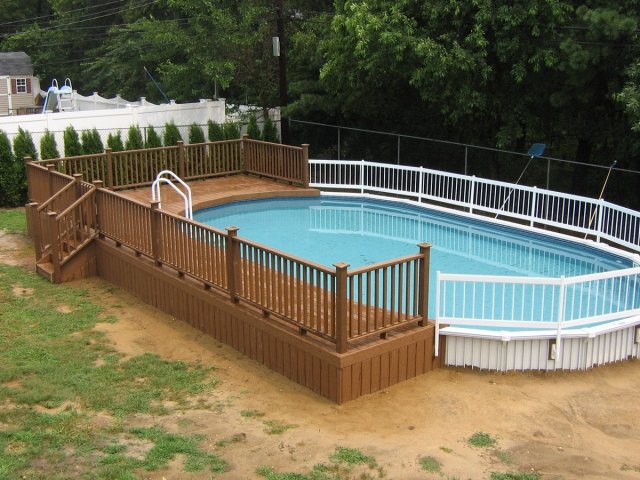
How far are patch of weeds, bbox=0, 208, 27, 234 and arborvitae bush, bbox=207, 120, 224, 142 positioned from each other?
17.6 feet

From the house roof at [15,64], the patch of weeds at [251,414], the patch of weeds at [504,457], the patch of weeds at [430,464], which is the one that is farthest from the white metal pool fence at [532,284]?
the house roof at [15,64]

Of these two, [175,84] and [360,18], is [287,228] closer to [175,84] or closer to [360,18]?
[360,18]

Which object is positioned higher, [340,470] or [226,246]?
[226,246]

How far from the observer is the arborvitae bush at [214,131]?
68.1ft

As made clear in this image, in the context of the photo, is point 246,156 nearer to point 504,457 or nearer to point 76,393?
point 76,393

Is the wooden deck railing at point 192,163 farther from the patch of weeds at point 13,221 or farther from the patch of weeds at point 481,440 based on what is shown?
the patch of weeds at point 481,440

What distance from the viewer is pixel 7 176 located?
58.7ft

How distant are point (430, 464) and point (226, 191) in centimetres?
1137

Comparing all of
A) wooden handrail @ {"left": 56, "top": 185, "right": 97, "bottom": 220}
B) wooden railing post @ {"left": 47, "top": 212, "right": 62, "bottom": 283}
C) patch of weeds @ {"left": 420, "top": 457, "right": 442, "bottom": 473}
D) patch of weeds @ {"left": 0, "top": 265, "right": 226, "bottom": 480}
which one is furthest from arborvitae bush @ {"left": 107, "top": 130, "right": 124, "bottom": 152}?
patch of weeds @ {"left": 420, "top": 457, "right": 442, "bottom": 473}

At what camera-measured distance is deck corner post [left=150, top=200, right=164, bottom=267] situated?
1095 cm

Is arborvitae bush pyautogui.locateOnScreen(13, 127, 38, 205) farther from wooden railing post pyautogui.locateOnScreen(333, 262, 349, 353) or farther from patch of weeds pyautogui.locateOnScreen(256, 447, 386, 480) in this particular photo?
patch of weeds pyautogui.locateOnScreen(256, 447, 386, 480)

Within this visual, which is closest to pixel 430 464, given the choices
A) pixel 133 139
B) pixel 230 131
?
pixel 133 139

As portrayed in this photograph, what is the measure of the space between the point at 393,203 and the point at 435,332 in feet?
28.4

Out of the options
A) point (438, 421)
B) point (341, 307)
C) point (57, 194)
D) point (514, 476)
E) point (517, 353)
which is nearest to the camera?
point (514, 476)
